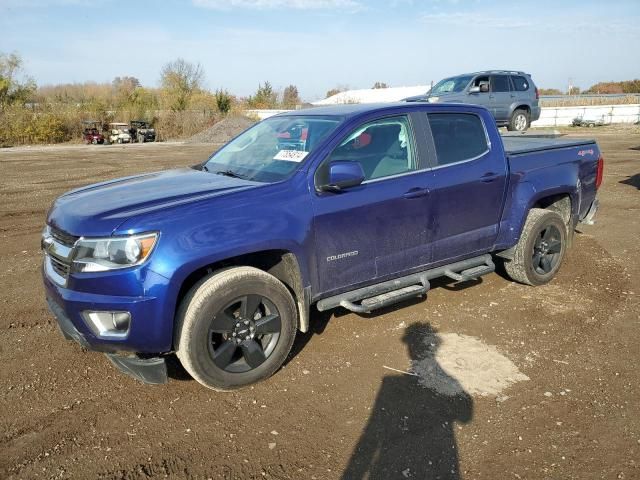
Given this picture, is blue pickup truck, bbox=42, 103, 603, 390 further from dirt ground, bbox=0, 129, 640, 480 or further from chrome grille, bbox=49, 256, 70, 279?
dirt ground, bbox=0, 129, 640, 480

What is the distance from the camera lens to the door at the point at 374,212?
3.60m

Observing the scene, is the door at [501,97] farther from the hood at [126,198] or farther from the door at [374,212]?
the hood at [126,198]

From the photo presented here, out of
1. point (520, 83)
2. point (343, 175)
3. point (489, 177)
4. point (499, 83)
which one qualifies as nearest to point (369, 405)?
point (343, 175)

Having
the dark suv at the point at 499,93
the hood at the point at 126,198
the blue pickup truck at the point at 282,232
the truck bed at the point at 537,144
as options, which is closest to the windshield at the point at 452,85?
the dark suv at the point at 499,93

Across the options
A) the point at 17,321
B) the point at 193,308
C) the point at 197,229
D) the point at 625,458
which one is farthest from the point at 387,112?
the point at 17,321

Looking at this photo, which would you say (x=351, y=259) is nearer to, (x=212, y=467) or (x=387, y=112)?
(x=387, y=112)

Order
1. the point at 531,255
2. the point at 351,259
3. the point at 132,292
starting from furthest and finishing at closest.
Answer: the point at 531,255, the point at 351,259, the point at 132,292

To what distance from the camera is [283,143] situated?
160 inches

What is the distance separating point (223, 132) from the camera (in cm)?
3697

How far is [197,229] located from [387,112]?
1.89 metres

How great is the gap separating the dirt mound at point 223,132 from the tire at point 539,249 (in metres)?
30.8

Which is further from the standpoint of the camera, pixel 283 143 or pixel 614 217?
pixel 614 217

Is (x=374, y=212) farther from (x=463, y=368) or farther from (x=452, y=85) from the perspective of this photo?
(x=452, y=85)

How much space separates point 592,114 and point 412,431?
36714mm
